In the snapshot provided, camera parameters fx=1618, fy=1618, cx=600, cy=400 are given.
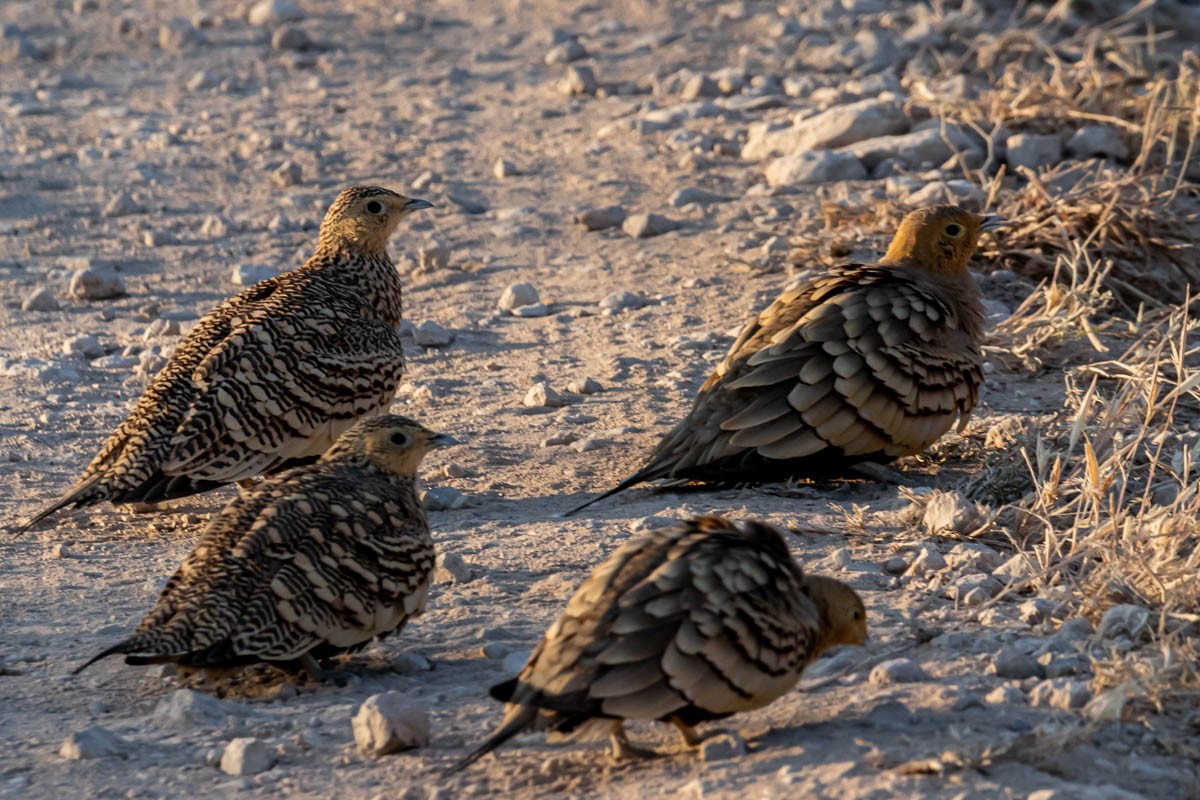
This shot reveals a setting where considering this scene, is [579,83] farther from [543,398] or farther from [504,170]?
[543,398]

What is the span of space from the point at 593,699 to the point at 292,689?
119 cm

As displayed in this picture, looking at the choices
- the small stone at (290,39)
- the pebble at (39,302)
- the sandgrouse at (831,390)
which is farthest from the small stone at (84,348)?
the small stone at (290,39)

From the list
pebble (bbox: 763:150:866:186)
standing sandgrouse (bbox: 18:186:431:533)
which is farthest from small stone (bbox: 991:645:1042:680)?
pebble (bbox: 763:150:866:186)

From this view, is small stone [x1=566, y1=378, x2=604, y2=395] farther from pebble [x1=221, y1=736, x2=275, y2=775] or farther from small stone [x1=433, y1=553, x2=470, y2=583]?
pebble [x1=221, y1=736, x2=275, y2=775]

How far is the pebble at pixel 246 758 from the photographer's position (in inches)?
148

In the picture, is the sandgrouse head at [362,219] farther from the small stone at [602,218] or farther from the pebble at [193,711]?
the pebble at [193,711]

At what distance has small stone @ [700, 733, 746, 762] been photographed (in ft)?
11.8

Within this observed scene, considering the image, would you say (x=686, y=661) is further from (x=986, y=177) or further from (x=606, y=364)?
(x=986, y=177)

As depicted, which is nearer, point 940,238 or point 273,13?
Answer: point 940,238

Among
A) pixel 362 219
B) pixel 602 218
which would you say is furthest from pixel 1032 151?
pixel 362 219

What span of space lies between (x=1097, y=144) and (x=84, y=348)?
5.26 m

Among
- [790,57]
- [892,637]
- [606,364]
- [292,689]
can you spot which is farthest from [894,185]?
[292,689]

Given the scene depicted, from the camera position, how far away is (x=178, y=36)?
12.8 m

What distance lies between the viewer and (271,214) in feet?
30.3
